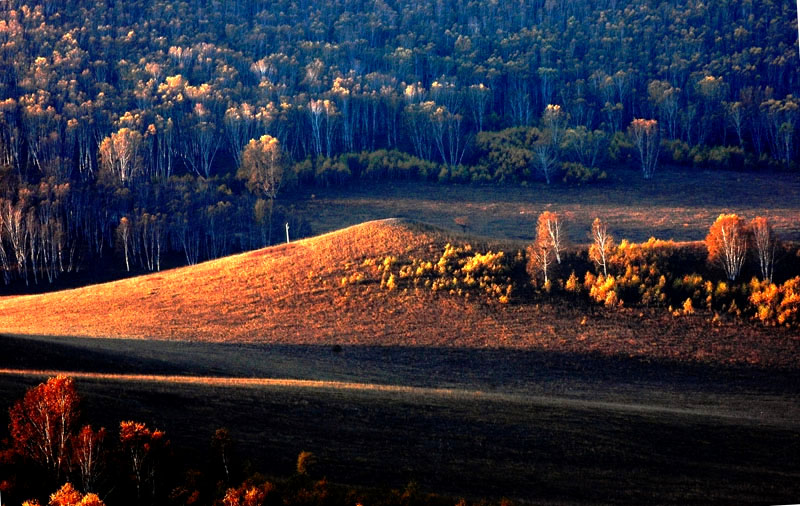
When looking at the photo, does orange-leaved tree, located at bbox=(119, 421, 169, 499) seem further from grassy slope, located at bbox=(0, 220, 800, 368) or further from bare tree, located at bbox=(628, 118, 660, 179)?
bare tree, located at bbox=(628, 118, 660, 179)

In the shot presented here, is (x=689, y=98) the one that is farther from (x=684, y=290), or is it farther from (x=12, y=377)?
(x=12, y=377)

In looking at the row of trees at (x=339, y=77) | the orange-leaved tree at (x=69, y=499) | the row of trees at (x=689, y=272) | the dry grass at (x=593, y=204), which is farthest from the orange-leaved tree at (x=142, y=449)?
the row of trees at (x=339, y=77)

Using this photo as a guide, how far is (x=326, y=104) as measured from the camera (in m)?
69.2

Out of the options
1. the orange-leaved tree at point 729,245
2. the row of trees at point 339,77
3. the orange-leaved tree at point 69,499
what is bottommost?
the orange-leaved tree at point 69,499

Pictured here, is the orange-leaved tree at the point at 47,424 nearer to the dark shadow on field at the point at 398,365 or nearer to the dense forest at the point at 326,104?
the dark shadow on field at the point at 398,365

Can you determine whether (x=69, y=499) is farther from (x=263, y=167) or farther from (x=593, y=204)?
(x=263, y=167)

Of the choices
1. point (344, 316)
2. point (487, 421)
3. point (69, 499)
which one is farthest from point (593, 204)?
point (69, 499)

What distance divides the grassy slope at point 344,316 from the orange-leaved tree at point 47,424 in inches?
529

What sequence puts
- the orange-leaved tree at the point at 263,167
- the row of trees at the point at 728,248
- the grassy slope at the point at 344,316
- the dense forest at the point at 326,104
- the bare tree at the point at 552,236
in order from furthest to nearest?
the orange-leaved tree at the point at 263,167 < the dense forest at the point at 326,104 < the bare tree at the point at 552,236 < the row of trees at the point at 728,248 < the grassy slope at the point at 344,316

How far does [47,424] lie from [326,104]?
186ft

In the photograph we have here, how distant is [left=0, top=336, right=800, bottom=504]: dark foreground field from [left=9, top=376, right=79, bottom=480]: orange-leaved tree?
1137mm

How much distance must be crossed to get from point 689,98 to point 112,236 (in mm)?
39005

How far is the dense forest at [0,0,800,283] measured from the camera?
150 ft

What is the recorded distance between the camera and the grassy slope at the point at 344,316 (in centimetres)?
2695
